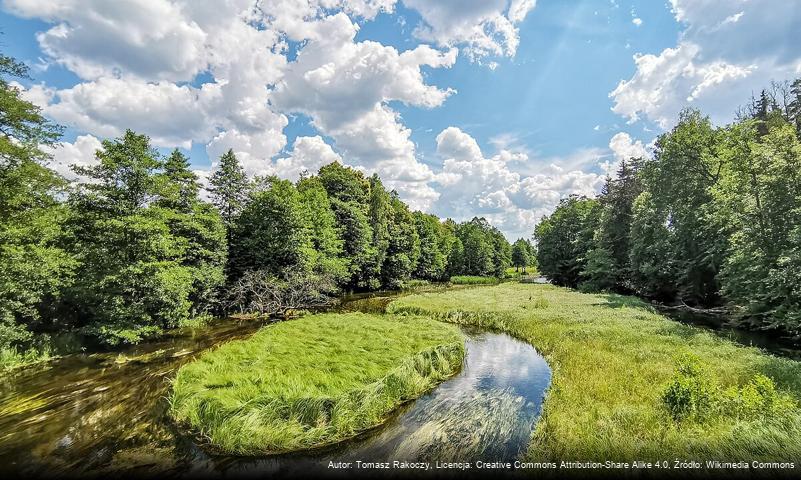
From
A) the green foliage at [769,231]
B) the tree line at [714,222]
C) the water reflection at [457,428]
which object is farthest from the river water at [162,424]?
the tree line at [714,222]

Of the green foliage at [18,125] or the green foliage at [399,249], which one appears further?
the green foliage at [399,249]

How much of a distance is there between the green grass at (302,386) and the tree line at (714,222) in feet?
71.0

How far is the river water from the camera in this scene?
962 centimetres

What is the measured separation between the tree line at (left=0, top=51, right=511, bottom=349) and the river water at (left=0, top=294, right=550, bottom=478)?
495 cm

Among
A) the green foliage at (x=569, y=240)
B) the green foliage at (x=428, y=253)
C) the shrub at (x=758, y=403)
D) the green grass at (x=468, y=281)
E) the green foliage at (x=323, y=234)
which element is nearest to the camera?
the shrub at (x=758, y=403)

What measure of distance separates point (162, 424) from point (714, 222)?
136 feet

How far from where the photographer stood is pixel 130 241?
23.5 metres

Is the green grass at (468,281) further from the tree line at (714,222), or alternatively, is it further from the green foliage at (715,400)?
the green foliage at (715,400)

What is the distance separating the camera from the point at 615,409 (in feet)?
35.6

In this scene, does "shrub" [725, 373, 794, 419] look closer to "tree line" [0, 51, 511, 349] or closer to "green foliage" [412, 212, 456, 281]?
"tree line" [0, 51, 511, 349]

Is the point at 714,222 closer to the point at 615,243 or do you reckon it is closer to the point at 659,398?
the point at 615,243

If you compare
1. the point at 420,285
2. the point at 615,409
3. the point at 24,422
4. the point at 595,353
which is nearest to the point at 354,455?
the point at 615,409

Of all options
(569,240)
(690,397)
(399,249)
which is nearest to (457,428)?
(690,397)

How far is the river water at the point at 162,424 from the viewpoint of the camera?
379 inches
